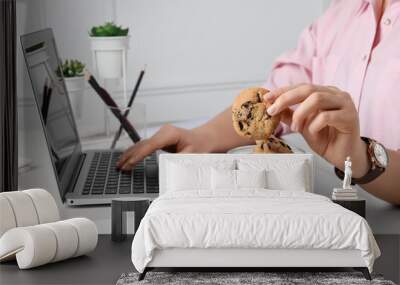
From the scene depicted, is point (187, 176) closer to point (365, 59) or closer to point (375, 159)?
point (375, 159)

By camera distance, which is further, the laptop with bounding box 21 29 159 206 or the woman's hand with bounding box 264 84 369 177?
the laptop with bounding box 21 29 159 206

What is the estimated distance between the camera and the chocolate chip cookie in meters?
1.61

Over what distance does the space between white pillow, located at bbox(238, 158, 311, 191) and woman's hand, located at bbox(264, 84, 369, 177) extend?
0.05m

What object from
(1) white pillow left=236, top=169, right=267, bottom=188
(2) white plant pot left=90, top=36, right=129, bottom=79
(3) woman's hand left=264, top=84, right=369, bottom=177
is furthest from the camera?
(2) white plant pot left=90, top=36, right=129, bottom=79

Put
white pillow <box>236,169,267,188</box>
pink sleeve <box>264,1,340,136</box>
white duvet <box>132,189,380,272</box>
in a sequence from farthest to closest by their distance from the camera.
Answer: pink sleeve <box>264,1,340,136</box> < white pillow <box>236,169,267,188</box> < white duvet <box>132,189,380,272</box>

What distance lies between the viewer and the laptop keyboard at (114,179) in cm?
178

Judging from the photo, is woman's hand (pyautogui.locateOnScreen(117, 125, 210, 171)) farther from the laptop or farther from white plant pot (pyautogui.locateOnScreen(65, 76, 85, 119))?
white plant pot (pyautogui.locateOnScreen(65, 76, 85, 119))

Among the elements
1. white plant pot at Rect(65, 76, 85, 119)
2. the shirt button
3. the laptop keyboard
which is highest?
the shirt button

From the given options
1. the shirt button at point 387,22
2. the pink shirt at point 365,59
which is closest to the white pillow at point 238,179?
the pink shirt at point 365,59

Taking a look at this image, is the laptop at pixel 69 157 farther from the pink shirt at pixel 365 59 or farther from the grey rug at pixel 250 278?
the pink shirt at pixel 365 59

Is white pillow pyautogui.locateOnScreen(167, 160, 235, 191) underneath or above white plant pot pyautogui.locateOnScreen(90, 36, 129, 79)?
above

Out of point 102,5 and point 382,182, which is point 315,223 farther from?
point 102,5

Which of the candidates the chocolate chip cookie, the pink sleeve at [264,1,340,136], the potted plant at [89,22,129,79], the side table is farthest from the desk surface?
the potted plant at [89,22,129,79]

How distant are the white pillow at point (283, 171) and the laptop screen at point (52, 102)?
0.37 metres
